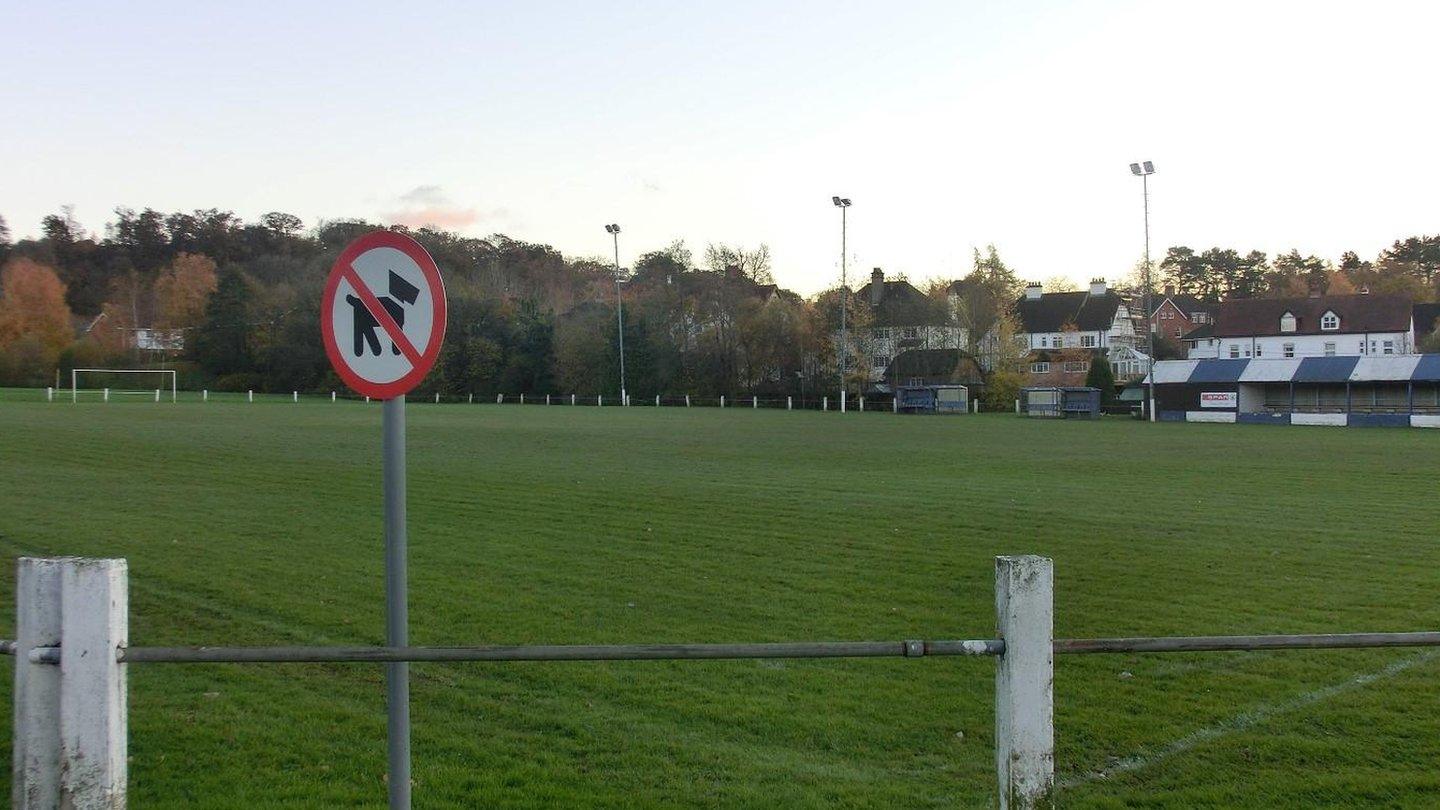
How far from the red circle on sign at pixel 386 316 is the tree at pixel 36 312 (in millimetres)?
82237

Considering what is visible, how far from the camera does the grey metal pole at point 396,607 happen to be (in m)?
4.13

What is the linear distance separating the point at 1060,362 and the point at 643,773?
91198mm

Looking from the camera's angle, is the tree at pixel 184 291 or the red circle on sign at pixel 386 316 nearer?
the red circle on sign at pixel 386 316

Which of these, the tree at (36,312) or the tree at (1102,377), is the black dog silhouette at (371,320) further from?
the tree at (36,312)

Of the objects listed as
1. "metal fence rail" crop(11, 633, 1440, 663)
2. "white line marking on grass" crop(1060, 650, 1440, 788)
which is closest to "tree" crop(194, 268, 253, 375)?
"white line marking on grass" crop(1060, 650, 1440, 788)

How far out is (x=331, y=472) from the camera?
2236cm

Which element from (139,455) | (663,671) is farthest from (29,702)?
(139,455)

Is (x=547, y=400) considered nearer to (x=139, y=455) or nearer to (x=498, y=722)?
(x=139, y=455)

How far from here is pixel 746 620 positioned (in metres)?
9.39

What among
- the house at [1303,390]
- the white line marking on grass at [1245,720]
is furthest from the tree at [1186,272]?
the white line marking on grass at [1245,720]

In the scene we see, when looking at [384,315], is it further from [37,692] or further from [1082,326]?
[1082,326]

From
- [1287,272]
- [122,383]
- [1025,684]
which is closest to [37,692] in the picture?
[1025,684]

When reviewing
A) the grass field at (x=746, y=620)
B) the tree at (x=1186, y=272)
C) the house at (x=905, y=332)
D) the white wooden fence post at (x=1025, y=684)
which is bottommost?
the grass field at (x=746, y=620)

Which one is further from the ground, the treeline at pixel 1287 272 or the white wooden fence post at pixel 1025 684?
the treeline at pixel 1287 272
